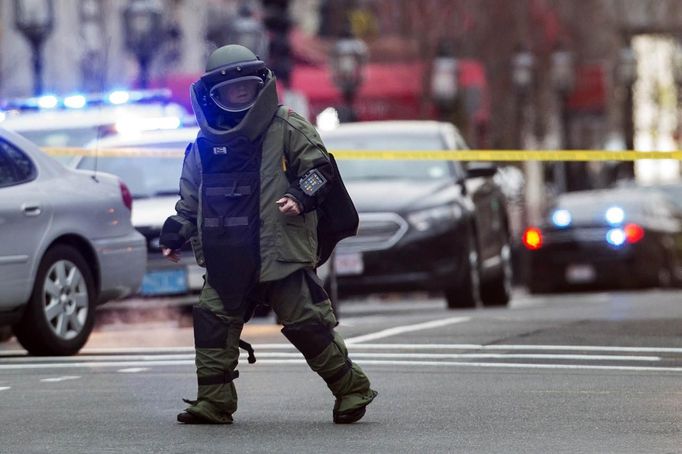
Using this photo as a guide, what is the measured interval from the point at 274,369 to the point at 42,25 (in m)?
14.2

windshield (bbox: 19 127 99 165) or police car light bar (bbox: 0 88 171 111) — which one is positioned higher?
police car light bar (bbox: 0 88 171 111)

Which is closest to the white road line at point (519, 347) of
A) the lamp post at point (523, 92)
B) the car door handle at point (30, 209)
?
the car door handle at point (30, 209)

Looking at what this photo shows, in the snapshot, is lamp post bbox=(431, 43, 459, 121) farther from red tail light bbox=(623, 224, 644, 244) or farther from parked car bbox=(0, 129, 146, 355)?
parked car bbox=(0, 129, 146, 355)

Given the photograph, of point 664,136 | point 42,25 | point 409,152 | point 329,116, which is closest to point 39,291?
point 409,152

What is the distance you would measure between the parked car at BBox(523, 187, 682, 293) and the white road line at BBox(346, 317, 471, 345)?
10.8 metres

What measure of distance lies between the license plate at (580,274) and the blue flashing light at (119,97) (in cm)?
1049

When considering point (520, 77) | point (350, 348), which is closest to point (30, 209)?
point (350, 348)

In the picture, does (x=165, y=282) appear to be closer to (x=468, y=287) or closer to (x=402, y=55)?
(x=468, y=287)

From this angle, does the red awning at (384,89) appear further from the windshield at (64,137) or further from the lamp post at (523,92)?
the windshield at (64,137)

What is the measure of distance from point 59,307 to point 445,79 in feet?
77.3

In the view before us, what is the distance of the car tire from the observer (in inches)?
776

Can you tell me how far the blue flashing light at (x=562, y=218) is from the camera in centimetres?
2630

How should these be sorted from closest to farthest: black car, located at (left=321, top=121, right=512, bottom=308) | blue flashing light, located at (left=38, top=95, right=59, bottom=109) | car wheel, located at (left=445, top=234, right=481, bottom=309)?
blue flashing light, located at (left=38, top=95, right=59, bottom=109) < black car, located at (left=321, top=121, right=512, bottom=308) < car wheel, located at (left=445, top=234, right=481, bottom=309)

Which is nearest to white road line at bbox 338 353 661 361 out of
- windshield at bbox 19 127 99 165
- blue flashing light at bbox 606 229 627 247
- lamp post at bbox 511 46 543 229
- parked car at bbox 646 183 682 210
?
windshield at bbox 19 127 99 165
